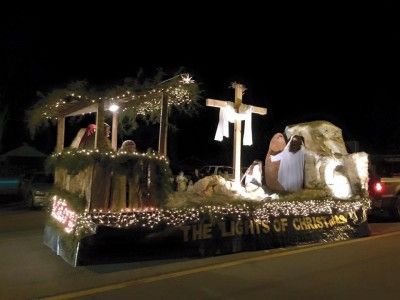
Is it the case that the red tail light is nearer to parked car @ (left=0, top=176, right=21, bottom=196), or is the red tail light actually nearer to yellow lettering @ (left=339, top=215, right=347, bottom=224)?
yellow lettering @ (left=339, top=215, right=347, bottom=224)

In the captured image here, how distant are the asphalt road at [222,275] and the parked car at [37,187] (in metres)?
8.02

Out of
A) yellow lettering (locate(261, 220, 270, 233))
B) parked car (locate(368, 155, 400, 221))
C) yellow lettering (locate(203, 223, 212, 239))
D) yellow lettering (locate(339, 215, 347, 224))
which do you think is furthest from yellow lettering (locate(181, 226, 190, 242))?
parked car (locate(368, 155, 400, 221))

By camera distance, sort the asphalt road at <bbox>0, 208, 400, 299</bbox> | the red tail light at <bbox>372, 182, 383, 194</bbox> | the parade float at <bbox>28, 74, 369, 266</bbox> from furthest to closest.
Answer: the red tail light at <bbox>372, 182, 383, 194</bbox>
the parade float at <bbox>28, 74, 369, 266</bbox>
the asphalt road at <bbox>0, 208, 400, 299</bbox>

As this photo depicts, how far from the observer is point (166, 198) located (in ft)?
33.0

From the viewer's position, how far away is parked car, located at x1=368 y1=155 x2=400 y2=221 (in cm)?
1579

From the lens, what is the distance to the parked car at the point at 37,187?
19.6 meters

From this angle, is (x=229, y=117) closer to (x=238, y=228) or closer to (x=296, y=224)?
(x=296, y=224)

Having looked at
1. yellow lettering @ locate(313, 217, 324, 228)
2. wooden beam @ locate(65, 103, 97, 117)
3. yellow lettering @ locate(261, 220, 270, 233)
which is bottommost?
yellow lettering @ locate(261, 220, 270, 233)

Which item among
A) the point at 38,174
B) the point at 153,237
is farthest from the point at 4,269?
the point at 38,174

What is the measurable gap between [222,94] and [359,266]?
1128 inches

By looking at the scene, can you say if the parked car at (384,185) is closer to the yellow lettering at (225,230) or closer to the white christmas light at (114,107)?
the yellow lettering at (225,230)

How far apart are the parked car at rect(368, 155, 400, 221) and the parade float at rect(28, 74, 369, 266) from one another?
2.32 meters

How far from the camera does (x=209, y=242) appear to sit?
34.2ft

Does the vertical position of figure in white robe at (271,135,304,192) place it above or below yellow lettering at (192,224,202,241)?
above
